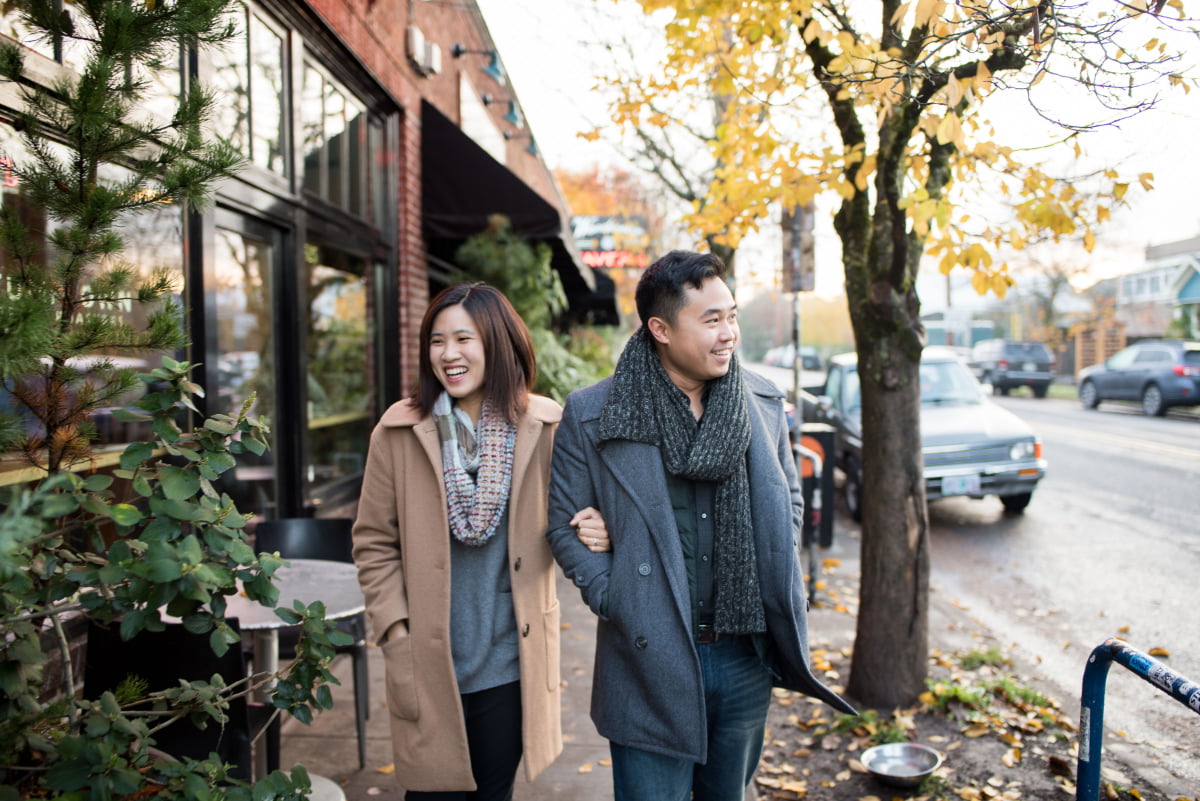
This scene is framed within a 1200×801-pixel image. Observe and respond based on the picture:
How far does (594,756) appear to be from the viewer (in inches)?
161

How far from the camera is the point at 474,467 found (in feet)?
8.48

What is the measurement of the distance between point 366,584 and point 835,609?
4549mm

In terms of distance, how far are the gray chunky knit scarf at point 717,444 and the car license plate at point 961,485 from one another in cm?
707

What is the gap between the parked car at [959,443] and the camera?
892 cm

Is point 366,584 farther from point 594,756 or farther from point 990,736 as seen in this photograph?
point 990,736

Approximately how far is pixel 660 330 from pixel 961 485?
23.9 ft

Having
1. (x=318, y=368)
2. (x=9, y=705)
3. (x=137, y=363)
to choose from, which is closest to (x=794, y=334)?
(x=318, y=368)

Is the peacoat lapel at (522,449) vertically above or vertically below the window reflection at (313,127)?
below

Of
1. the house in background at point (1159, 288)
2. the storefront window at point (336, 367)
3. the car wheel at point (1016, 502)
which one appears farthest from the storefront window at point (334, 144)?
the house in background at point (1159, 288)

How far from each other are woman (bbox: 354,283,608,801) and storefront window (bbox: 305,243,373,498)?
10.7ft

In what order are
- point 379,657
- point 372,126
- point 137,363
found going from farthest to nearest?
point 372,126
point 379,657
point 137,363

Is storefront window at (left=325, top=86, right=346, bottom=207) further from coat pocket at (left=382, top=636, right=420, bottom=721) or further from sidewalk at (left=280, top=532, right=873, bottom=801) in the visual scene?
coat pocket at (left=382, top=636, right=420, bottom=721)

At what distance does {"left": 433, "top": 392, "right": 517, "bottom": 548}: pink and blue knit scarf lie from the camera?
2512 mm

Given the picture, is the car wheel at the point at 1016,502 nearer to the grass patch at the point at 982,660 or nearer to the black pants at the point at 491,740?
the grass patch at the point at 982,660
